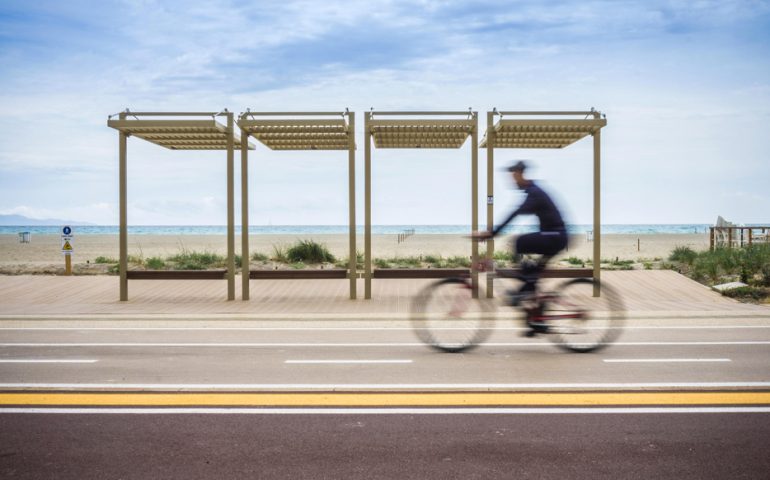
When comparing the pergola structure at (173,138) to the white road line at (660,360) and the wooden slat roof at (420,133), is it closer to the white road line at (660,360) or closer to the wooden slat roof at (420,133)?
the wooden slat roof at (420,133)

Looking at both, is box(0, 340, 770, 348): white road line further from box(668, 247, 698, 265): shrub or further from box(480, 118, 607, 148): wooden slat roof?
box(668, 247, 698, 265): shrub

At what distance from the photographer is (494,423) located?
477 cm

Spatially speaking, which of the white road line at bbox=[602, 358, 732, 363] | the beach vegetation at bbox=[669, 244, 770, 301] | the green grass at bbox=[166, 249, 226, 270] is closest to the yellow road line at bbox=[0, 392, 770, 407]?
the white road line at bbox=[602, 358, 732, 363]

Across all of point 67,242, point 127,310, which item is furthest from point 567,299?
point 67,242

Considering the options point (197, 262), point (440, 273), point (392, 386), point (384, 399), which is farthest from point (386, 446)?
point (197, 262)

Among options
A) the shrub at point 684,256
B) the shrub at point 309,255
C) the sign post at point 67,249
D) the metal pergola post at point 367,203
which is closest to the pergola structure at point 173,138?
the metal pergola post at point 367,203

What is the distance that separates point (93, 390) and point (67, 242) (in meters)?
12.7

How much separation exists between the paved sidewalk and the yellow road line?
5.13 metres

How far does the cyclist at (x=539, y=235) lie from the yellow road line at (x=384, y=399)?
206 cm

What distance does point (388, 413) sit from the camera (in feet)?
16.5

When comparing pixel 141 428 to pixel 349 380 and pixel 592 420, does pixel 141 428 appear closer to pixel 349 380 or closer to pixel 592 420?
pixel 349 380

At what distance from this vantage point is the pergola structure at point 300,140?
1288 centimetres

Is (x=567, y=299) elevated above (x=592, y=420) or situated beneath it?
elevated above

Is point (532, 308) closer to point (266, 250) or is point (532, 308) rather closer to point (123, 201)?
point (123, 201)
